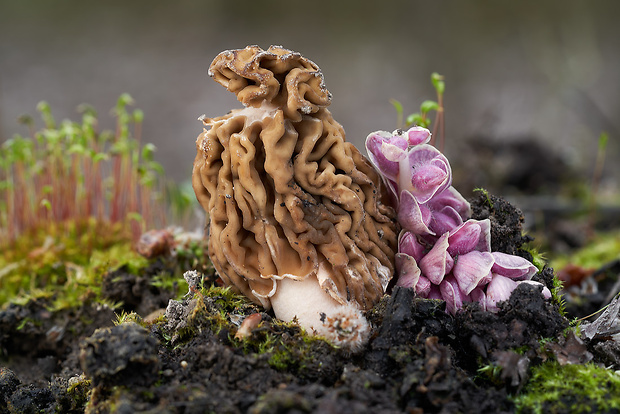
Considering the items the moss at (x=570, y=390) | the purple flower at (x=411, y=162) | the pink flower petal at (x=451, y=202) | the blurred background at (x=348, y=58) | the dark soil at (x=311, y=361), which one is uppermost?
the blurred background at (x=348, y=58)

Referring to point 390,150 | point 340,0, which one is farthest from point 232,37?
point 390,150

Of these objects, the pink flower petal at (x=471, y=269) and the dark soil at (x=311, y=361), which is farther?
the pink flower petal at (x=471, y=269)

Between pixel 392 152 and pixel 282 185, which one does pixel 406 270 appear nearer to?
pixel 392 152

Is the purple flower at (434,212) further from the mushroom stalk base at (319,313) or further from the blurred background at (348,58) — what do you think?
the blurred background at (348,58)

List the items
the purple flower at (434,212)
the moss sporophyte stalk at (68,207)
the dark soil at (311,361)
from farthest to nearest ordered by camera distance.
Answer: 1. the moss sporophyte stalk at (68,207)
2. the purple flower at (434,212)
3. the dark soil at (311,361)

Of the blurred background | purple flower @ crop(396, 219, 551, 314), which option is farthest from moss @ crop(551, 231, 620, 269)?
the blurred background

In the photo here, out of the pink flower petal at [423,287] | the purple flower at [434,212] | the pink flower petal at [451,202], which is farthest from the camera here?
the pink flower petal at [451,202]

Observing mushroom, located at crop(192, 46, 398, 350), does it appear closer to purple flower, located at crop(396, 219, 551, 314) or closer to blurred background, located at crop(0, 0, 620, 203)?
purple flower, located at crop(396, 219, 551, 314)

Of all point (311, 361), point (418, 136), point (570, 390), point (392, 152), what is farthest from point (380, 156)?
point (570, 390)

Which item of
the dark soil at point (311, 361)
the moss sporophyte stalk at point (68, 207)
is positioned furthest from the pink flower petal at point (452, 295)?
the moss sporophyte stalk at point (68, 207)
